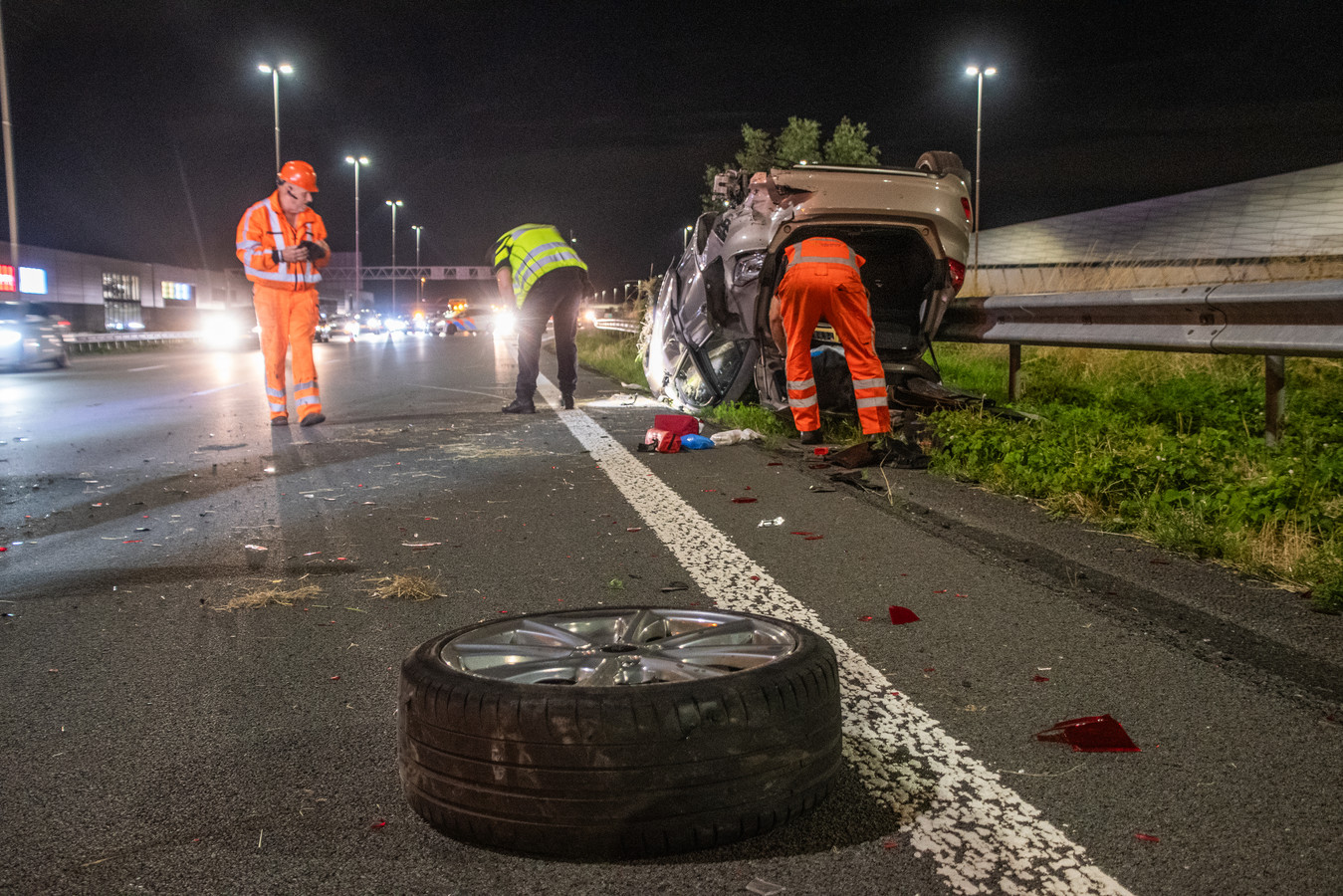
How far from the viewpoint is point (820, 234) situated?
880 cm

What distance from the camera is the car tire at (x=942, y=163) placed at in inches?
337

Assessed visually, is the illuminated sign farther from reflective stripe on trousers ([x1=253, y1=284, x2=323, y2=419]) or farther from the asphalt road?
the asphalt road

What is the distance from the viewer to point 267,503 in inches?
239

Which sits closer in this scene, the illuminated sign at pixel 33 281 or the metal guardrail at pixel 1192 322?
the metal guardrail at pixel 1192 322

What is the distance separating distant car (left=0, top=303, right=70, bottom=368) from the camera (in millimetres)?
19828

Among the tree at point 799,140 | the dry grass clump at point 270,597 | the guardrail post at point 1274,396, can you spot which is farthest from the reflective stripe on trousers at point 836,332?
the tree at point 799,140

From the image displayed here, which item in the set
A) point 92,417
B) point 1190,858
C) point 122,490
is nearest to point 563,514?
point 122,490

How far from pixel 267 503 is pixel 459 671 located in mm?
4143

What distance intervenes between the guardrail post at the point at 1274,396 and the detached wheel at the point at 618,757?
472cm

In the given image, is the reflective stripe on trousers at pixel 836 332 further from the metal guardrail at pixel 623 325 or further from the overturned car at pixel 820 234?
the metal guardrail at pixel 623 325

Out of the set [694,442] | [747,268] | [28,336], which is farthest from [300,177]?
[28,336]

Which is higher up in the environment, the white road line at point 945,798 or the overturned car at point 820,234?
the overturned car at point 820,234

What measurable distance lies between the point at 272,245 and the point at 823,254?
5.12m

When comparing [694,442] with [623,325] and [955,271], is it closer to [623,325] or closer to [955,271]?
[955,271]
